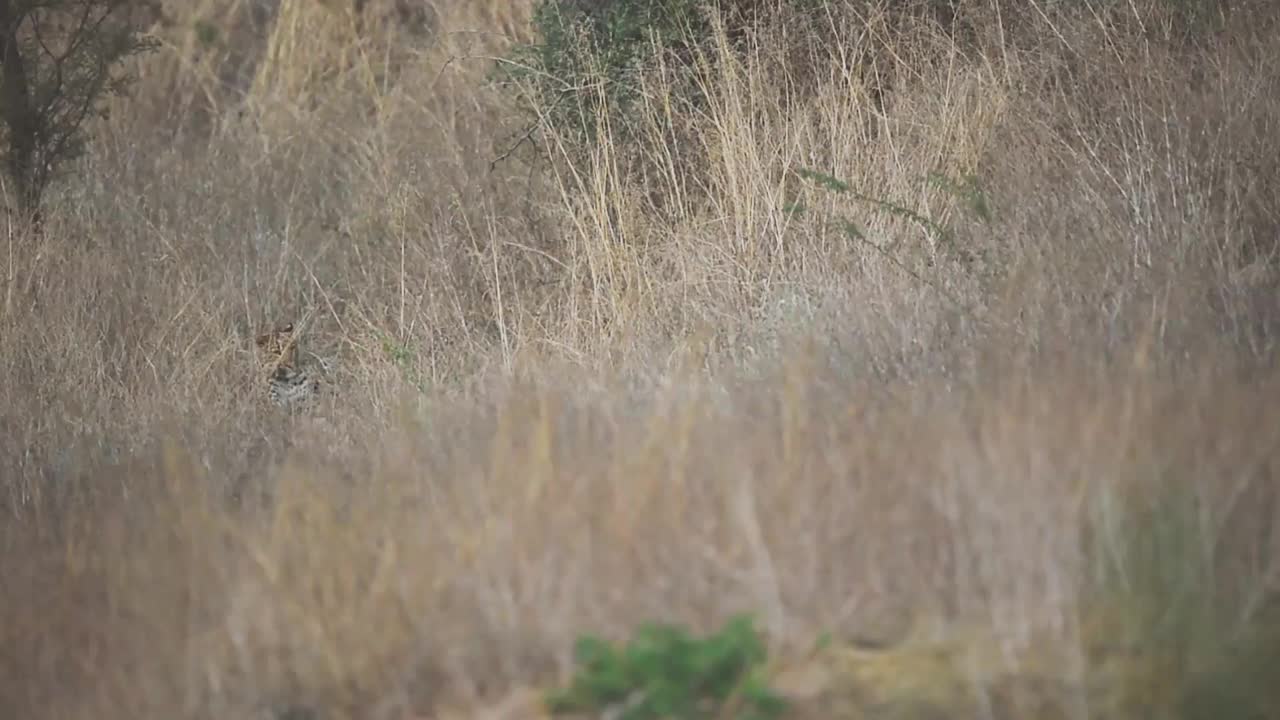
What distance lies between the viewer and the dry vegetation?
3271 mm

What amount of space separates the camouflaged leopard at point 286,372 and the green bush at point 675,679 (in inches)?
137

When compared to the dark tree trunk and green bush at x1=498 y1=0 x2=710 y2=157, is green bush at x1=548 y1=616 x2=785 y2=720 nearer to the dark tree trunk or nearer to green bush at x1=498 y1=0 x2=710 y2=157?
green bush at x1=498 y1=0 x2=710 y2=157

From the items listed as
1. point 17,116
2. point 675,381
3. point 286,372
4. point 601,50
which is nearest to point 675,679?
point 675,381

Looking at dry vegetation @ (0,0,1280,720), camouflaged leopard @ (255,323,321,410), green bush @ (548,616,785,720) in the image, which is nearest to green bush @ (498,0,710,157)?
dry vegetation @ (0,0,1280,720)

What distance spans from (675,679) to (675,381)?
4.83ft

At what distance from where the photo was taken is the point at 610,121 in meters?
7.72

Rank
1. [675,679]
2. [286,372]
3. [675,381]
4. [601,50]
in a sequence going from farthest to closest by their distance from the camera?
[601,50], [286,372], [675,381], [675,679]

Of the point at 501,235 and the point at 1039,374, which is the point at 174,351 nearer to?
the point at 501,235

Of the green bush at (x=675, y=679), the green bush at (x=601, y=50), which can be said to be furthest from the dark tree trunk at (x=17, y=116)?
the green bush at (x=675, y=679)

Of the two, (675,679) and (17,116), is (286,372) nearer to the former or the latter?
(17,116)

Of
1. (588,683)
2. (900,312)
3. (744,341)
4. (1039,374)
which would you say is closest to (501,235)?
(744,341)

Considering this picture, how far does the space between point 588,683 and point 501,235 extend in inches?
201

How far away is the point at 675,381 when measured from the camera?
172 inches

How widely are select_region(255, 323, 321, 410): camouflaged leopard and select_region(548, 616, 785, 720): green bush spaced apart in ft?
11.4
